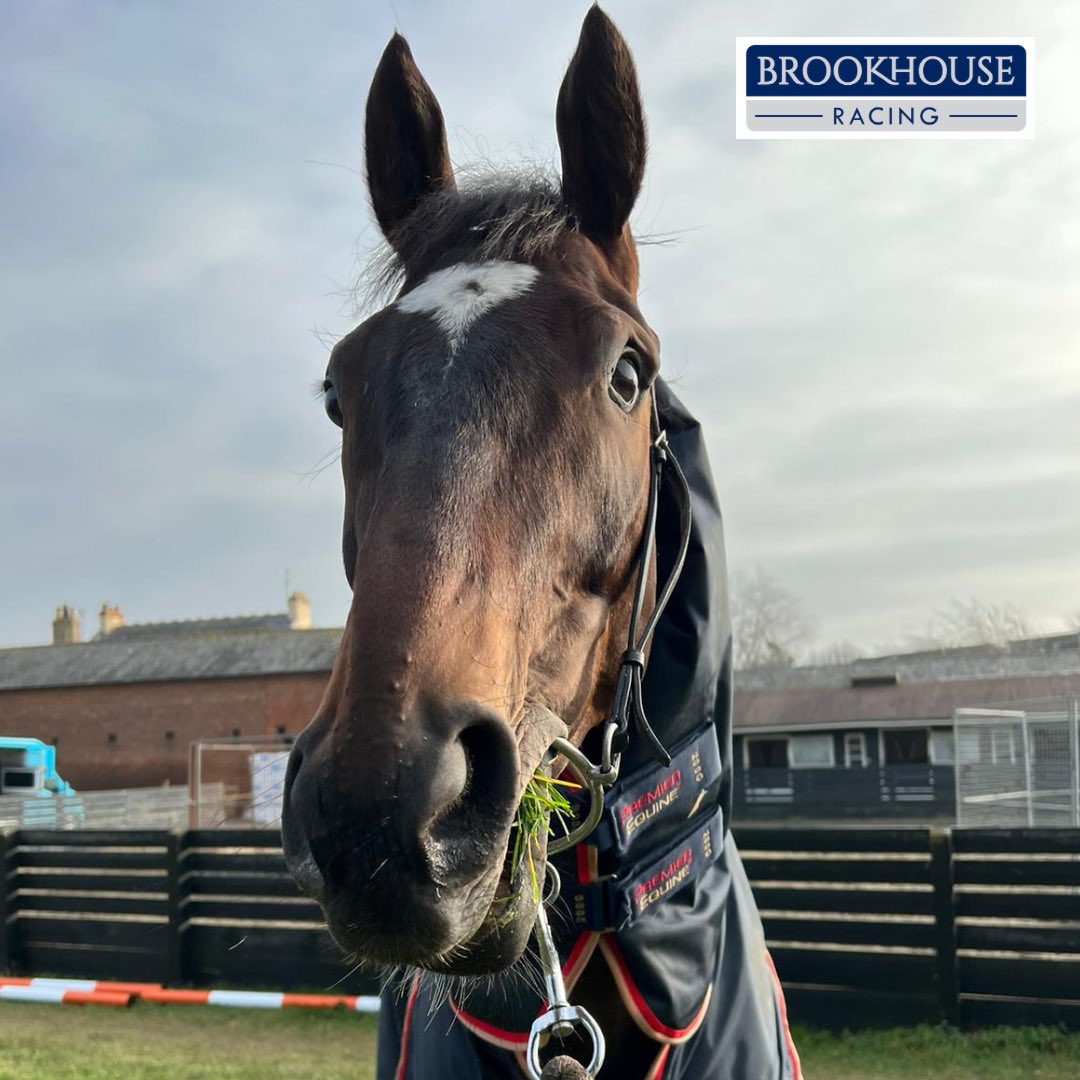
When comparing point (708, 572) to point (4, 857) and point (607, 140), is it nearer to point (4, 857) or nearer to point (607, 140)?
point (607, 140)

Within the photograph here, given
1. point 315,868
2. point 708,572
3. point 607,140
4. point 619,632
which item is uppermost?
point 607,140

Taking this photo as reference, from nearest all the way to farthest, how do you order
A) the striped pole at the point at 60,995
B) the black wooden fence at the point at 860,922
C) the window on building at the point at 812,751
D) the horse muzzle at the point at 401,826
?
1. the horse muzzle at the point at 401,826
2. the black wooden fence at the point at 860,922
3. the striped pole at the point at 60,995
4. the window on building at the point at 812,751

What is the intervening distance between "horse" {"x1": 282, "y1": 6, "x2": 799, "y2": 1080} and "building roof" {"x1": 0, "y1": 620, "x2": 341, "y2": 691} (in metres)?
35.0

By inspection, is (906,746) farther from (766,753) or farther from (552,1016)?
(552,1016)

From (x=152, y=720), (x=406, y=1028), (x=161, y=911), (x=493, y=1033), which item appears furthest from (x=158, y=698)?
(x=493, y=1033)

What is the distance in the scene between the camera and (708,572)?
7.51 ft

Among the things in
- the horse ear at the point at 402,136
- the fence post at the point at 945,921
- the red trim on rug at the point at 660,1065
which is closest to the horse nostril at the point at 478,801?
the red trim on rug at the point at 660,1065

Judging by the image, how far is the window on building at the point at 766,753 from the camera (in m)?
32.4

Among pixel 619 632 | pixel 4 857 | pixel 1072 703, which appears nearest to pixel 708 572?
pixel 619 632

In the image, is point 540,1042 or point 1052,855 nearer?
point 540,1042

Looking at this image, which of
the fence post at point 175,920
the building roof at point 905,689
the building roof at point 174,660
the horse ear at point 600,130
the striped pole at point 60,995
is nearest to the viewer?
the horse ear at point 600,130

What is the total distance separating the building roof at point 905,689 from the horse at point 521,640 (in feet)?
82.5

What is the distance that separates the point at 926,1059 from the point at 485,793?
19.9ft

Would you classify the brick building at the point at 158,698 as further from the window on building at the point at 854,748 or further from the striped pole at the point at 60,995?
the striped pole at the point at 60,995
